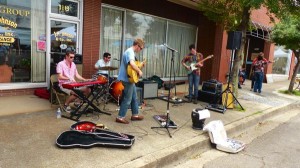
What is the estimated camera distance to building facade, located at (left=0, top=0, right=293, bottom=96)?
22.5 ft

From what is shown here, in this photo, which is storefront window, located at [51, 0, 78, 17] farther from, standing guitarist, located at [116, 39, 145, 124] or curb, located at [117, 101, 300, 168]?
curb, located at [117, 101, 300, 168]

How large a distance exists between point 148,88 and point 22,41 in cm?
362

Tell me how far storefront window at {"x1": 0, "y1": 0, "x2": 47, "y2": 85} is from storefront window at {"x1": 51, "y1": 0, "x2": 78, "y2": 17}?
0.27 meters

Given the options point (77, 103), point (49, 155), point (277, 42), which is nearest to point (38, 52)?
point (77, 103)

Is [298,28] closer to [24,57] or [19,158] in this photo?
[24,57]

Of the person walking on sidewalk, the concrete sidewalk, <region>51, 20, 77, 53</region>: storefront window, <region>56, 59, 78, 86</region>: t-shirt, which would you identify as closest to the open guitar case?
the concrete sidewalk

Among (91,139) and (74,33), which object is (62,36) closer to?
(74,33)

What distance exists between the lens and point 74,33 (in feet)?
25.7

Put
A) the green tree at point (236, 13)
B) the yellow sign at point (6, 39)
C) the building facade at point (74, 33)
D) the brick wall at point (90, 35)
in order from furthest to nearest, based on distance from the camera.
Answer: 1. the brick wall at point (90, 35)
2. the green tree at point (236, 13)
3. the building facade at point (74, 33)
4. the yellow sign at point (6, 39)

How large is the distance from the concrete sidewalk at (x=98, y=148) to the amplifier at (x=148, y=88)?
25.8 inches

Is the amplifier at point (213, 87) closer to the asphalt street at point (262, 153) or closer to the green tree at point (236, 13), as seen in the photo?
the green tree at point (236, 13)

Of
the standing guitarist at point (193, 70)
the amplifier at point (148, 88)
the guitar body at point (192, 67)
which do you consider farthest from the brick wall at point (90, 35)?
the guitar body at point (192, 67)

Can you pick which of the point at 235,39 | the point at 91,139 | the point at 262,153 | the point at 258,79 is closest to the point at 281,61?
the point at 258,79

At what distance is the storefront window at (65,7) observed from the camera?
24.3ft
